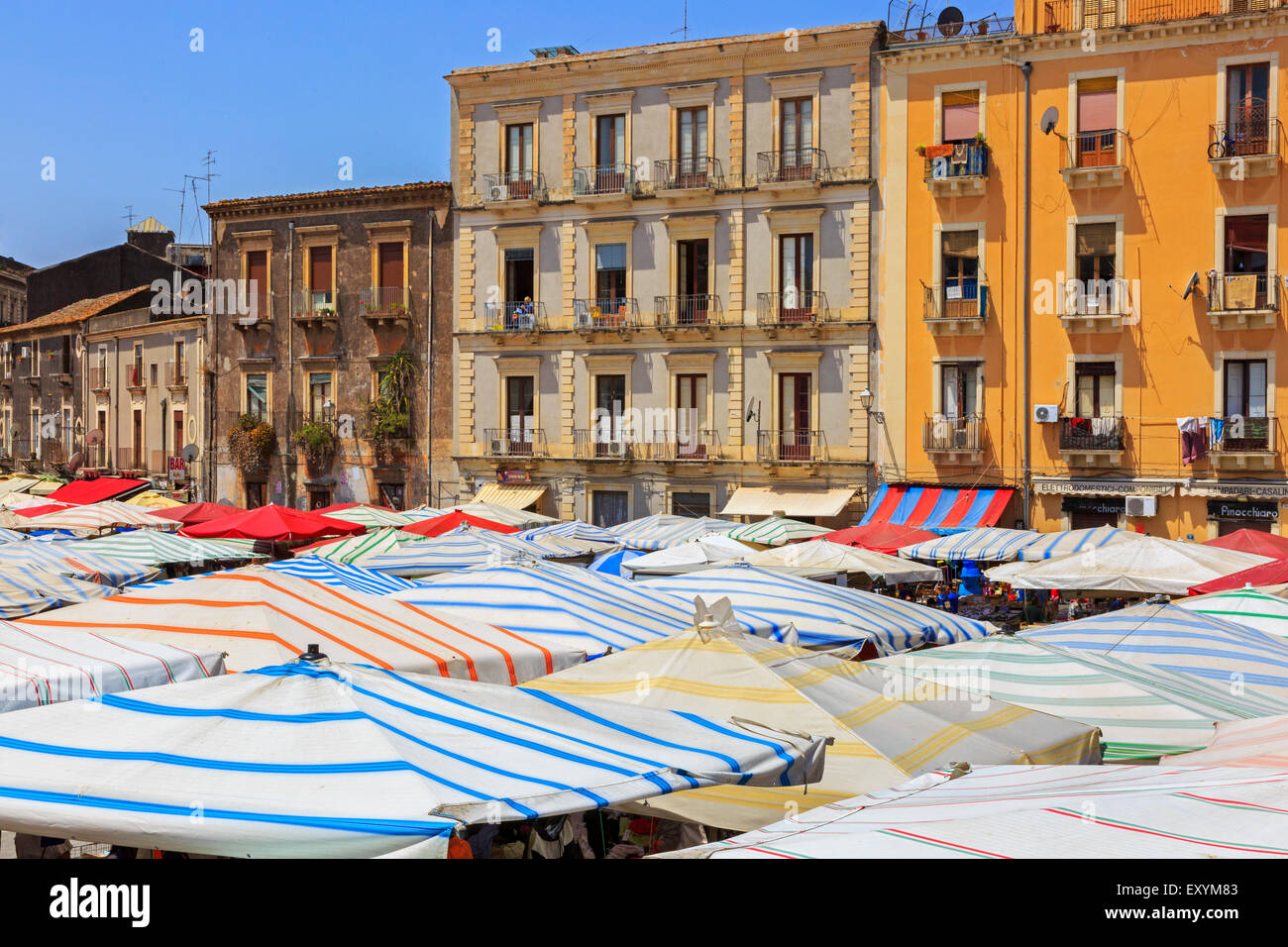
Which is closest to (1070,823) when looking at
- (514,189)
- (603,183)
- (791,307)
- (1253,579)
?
(1253,579)

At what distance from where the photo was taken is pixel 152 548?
18.5 m

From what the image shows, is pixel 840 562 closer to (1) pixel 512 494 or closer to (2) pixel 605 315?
(2) pixel 605 315

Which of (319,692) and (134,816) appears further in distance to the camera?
(319,692)

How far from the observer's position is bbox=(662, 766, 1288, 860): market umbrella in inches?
157

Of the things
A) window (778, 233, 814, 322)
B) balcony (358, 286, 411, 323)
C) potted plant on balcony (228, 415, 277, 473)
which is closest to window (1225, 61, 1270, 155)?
window (778, 233, 814, 322)

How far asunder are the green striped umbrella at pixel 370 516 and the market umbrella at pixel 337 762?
1984 centimetres

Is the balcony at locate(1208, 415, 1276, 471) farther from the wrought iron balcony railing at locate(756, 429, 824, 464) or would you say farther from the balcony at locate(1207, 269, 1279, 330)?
the wrought iron balcony railing at locate(756, 429, 824, 464)

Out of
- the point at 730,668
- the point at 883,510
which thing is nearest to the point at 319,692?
the point at 730,668

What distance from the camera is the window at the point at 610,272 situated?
34156 millimetres

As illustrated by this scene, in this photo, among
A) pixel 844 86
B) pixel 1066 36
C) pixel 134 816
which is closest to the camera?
pixel 134 816
